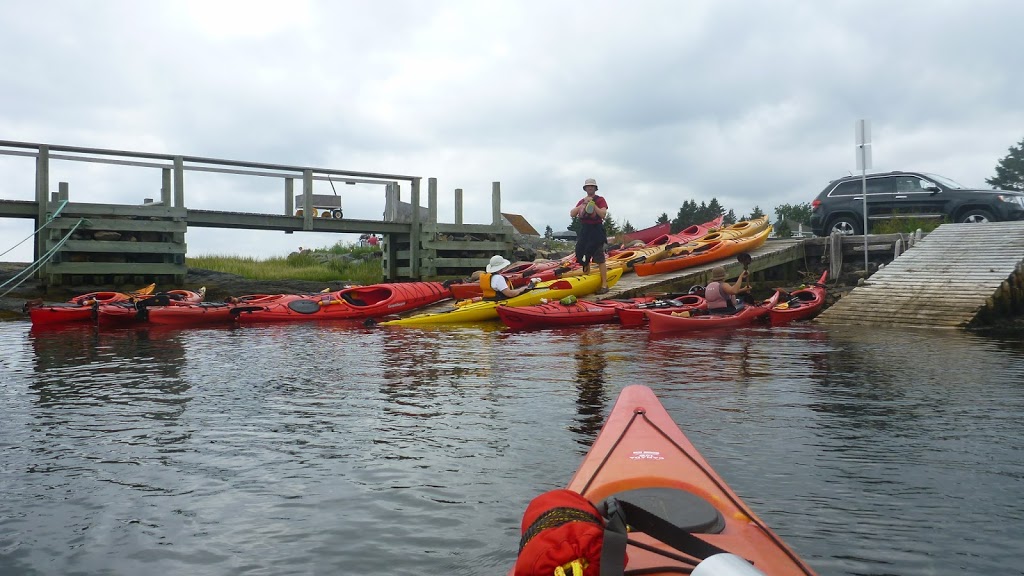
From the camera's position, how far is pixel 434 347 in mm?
9664

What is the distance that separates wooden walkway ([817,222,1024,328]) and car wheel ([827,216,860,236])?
252 cm

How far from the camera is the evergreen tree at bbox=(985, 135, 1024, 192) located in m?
43.6

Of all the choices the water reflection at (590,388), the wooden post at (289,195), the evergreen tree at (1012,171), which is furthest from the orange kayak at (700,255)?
the evergreen tree at (1012,171)

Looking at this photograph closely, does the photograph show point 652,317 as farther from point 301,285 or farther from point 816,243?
point 301,285

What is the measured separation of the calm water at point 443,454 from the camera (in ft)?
10.2

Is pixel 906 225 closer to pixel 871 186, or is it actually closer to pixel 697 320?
pixel 871 186

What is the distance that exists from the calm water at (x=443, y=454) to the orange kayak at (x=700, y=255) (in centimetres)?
724

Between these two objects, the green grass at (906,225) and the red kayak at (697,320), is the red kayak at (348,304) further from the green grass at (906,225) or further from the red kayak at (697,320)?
the green grass at (906,225)

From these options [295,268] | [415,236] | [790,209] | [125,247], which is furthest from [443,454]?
[790,209]

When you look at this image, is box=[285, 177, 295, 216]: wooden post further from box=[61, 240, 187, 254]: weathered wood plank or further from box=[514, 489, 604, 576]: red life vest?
box=[514, 489, 604, 576]: red life vest

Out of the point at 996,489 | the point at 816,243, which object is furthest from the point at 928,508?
the point at 816,243

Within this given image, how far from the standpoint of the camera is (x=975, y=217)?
48.0ft

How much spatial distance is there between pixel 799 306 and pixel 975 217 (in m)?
5.21

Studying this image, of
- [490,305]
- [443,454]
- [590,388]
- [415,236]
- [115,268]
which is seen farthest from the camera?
[415,236]
